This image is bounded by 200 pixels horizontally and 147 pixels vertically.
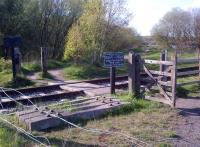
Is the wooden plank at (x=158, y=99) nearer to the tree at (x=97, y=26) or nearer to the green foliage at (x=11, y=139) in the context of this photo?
the green foliage at (x=11, y=139)

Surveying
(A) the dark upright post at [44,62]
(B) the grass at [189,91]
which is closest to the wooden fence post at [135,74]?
(B) the grass at [189,91]

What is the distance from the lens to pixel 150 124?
29.1 feet

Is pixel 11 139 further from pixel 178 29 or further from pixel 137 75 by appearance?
pixel 178 29

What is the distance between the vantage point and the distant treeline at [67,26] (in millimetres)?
24438

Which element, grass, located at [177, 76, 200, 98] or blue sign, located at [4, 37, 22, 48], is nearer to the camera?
grass, located at [177, 76, 200, 98]

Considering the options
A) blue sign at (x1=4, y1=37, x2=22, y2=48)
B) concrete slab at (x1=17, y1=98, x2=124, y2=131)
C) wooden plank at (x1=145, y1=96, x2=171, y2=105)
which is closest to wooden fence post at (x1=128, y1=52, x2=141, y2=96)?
wooden plank at (x1=145, y1=96, x2=171, y2=105)

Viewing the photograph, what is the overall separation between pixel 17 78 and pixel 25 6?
66.3 ft

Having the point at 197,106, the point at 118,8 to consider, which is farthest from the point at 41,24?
the point at 197,106

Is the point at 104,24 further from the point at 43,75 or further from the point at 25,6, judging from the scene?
the point at 25,6

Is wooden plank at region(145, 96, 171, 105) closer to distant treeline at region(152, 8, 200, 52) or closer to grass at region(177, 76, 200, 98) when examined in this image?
grass at region(177, 76, 200, 98)

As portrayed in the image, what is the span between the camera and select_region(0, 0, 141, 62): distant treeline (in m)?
24.4

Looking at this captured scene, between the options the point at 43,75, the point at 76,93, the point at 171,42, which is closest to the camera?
the point at 76,93

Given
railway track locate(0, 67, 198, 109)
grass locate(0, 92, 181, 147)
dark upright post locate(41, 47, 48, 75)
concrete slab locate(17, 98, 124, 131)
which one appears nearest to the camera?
grass locate(0, 92, 181, 147)

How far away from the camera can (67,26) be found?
128 ft
